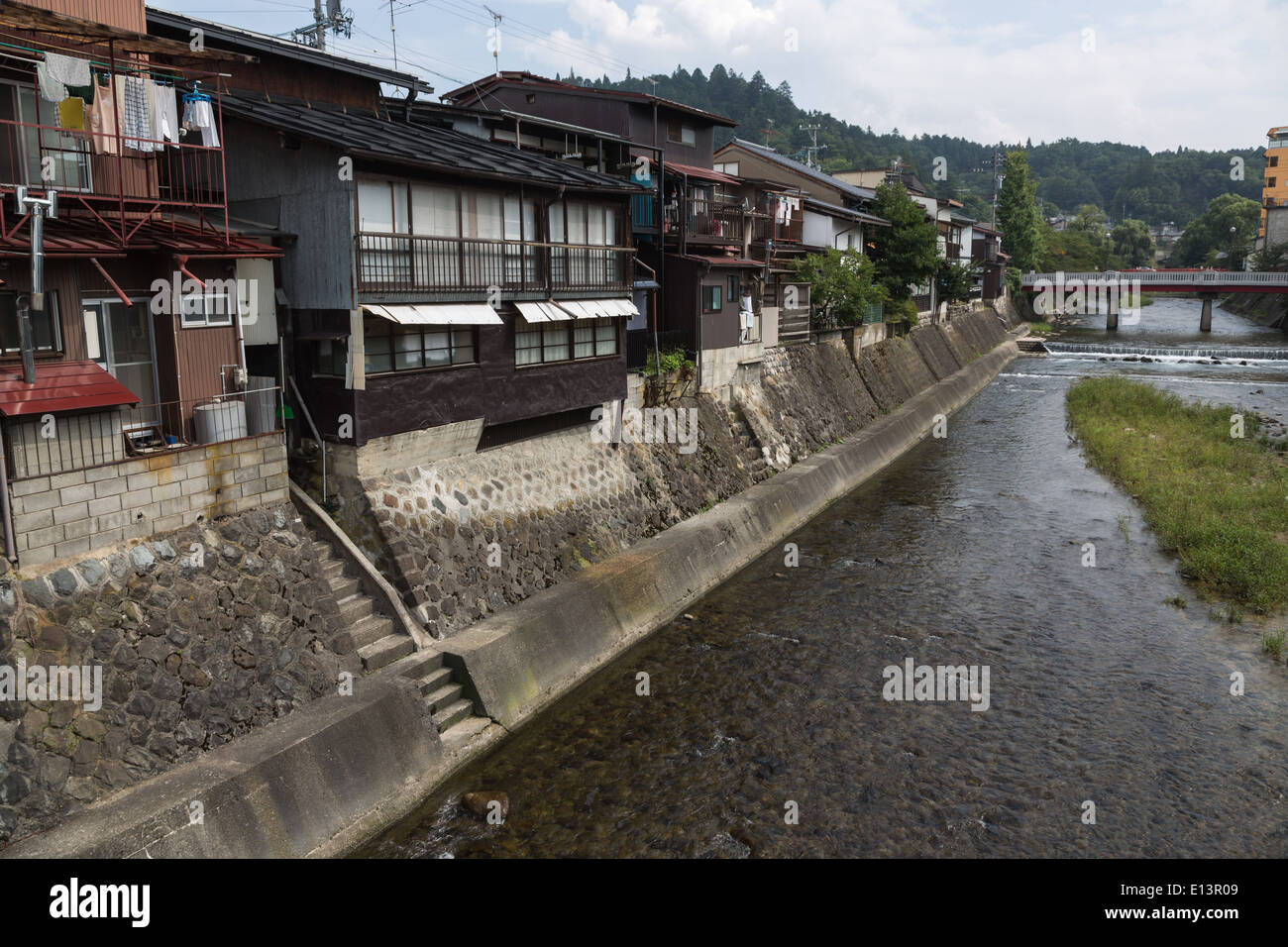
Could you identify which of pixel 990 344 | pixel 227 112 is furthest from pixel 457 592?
pixel 990 344

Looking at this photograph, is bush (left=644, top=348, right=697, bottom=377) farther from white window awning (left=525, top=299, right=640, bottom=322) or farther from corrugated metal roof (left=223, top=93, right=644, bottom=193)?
corrugated metal roof (left=223, top=93, right=644, bottom=193)

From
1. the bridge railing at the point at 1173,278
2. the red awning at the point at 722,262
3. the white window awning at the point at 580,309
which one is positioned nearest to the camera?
the white window awning at the point at 580,309

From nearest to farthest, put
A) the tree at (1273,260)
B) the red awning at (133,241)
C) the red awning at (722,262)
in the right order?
the red awning at (133,241), the red awning at (722,262), the tree at (1273,260)

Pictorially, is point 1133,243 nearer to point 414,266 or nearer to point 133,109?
point 414,266

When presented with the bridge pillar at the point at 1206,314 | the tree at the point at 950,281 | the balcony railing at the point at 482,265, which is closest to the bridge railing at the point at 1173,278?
the bridge pillar at the point at 1206,314

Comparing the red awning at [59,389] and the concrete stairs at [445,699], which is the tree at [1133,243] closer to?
the concrete stairs at [445,699]

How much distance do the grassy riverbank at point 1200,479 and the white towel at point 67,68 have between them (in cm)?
2998

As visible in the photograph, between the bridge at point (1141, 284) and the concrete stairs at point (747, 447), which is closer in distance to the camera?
the concrete stairs at point (747, 447)

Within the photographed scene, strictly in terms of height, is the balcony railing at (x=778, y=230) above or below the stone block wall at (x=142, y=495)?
above

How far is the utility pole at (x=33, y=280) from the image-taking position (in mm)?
12867

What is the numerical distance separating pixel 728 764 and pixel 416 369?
1092cm

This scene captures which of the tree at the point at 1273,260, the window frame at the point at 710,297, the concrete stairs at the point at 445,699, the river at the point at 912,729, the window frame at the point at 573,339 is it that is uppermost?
the tree at the point at 1273,260

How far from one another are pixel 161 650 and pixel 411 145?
12.8m

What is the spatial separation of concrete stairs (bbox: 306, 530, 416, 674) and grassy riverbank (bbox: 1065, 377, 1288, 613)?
2288 centimetres
